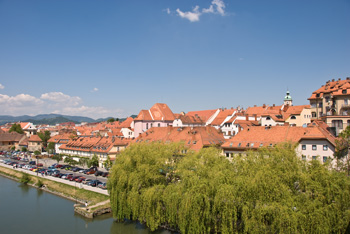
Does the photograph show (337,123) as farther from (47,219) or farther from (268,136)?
(47,219)

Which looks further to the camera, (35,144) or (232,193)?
(35,144)

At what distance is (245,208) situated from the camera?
1925cm

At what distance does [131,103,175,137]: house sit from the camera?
7431 centimetres

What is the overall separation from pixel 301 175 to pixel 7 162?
2845 inches

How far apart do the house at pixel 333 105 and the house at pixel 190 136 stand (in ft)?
61.7

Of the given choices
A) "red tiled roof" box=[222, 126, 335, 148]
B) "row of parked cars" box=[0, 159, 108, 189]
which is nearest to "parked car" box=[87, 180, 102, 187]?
"row of parked cars" box=[0, 159, 108, 189]

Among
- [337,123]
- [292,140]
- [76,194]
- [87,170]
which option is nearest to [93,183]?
[76,194]

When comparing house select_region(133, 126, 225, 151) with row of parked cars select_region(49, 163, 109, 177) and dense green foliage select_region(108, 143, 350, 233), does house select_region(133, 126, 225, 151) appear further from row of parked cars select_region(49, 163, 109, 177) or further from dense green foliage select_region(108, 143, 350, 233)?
dense green foliage select_region(108, 143, 350, 233)

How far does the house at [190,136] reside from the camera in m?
45.4

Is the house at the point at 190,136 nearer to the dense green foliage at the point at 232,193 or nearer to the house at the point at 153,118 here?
the dense green foliage at the point at 232,193

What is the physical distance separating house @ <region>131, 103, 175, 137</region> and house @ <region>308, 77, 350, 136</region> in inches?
1498

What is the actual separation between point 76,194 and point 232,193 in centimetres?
2805

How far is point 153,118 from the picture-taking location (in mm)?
76062

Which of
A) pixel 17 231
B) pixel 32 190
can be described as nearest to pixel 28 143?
pixel 32 190
